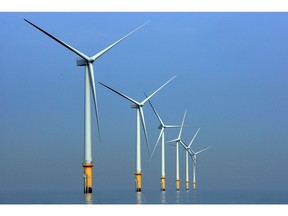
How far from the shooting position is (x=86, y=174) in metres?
63.7

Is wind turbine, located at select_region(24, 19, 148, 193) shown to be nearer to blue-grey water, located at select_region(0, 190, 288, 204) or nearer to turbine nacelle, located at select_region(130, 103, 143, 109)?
blue-grey water, located at select_region(0, 190, 288, 204)

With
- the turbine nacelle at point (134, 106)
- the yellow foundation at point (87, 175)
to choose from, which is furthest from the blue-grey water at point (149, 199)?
the turbine nacelle at point (134, 106)

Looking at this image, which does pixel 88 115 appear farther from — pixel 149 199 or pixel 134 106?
pixel 134 106

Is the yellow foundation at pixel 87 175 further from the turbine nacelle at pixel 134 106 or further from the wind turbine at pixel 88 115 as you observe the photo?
the turbine nacelle at pixel 134 106

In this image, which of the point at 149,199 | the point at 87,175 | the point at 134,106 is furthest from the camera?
the point at 134,106

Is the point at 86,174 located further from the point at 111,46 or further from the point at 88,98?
the point at 111,46

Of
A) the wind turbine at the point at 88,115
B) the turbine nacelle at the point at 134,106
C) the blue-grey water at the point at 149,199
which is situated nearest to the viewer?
the wind turbine at the point at 88,115

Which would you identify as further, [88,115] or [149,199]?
[149,199]

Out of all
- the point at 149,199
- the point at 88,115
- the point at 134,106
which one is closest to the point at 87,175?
the point at 88,115

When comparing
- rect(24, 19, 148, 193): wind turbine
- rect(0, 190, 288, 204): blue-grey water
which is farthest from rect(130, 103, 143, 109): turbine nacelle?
rect(24, 19, 148, 193): wind turbine

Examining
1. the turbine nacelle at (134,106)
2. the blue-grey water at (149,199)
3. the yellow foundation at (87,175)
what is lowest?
the blue-grey water at (149,199)

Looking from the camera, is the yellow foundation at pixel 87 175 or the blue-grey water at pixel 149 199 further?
the blue-grey water at pixel 149 199
